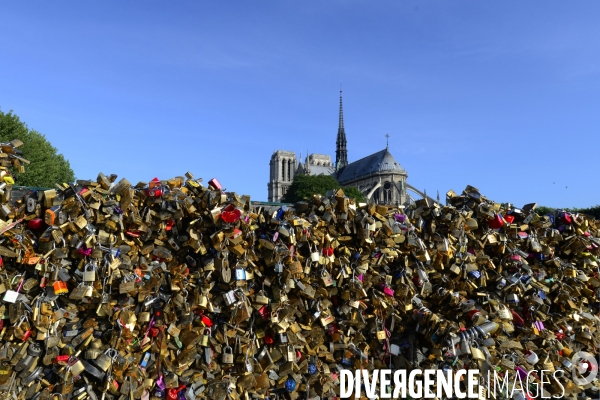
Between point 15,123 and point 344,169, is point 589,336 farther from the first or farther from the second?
point 344,169

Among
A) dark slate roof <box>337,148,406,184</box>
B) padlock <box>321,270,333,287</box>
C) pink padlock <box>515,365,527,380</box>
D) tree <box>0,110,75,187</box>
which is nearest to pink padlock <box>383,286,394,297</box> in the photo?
padlock <box>321,270,333,287</box>

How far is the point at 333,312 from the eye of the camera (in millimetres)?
4504

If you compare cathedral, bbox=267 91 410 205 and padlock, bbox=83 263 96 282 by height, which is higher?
cathedral, bbox=267 91 410 205

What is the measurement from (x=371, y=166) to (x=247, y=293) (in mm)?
104020

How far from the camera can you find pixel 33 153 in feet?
86.8

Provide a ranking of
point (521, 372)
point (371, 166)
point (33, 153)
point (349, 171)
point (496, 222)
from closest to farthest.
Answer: point (521, 372), point (496, 222), point (33, 153), point (371, 166), point (349, 171)

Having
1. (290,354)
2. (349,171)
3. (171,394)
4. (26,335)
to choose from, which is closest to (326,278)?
(290,354)

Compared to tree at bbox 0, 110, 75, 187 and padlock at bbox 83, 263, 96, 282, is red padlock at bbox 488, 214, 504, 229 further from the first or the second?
tree at bbox 0, 110, 75, 187

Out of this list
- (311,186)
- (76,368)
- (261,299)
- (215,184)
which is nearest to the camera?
(76,368)

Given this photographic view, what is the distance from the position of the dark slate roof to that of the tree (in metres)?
81.2

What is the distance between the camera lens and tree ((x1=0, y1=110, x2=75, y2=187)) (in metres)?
25.9

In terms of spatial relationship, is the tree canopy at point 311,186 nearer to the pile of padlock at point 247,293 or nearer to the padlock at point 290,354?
the pile of padlock at point 247,293

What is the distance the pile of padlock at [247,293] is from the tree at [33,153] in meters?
24.4

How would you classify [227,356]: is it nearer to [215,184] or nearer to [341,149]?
[215,184]
